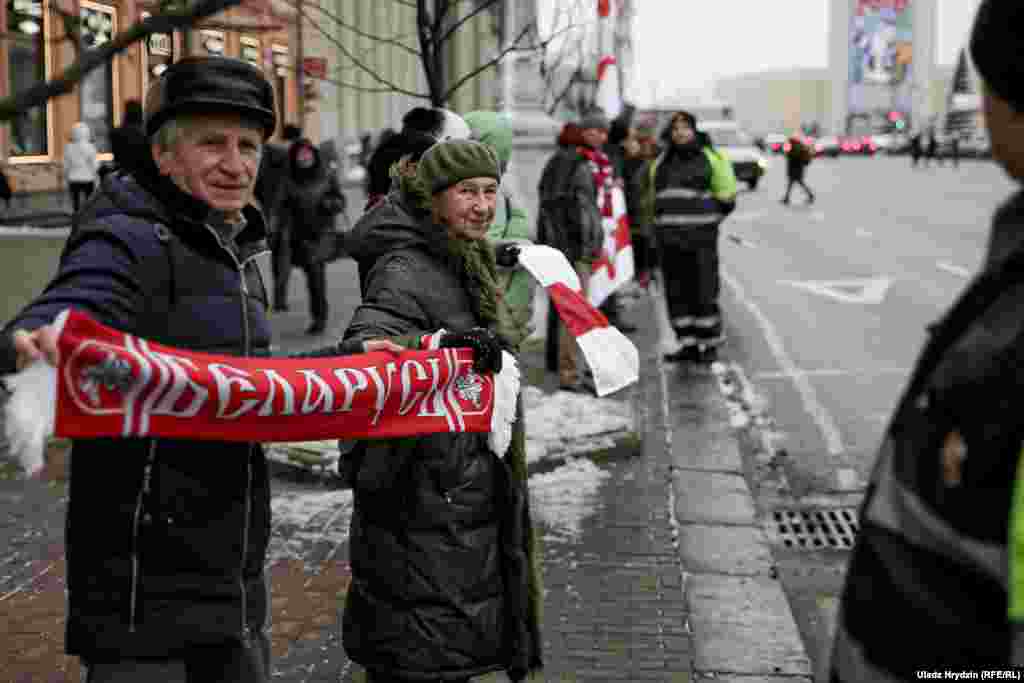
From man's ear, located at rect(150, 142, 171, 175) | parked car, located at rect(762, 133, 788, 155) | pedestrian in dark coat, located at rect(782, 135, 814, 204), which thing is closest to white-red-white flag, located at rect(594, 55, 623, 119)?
man's ear, located at rect(150, 142, 171, 175)

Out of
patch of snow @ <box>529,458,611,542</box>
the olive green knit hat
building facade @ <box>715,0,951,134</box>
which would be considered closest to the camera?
the olive green knit hat

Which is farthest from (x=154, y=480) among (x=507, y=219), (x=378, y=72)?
(x=378, y=72)

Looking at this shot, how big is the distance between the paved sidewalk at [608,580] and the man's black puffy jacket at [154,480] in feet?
5.98

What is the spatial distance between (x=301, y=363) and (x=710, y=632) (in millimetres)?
2517

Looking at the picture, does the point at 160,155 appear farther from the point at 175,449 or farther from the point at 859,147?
the point at 859,147

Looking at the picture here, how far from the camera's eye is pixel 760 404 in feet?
34.5

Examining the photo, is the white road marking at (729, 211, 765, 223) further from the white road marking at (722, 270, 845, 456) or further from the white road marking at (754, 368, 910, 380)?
the white road marking at (754, 368, 910, 380)

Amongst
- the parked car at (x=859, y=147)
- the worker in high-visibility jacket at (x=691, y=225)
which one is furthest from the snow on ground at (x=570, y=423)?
the parked car at (x=859, y=147)

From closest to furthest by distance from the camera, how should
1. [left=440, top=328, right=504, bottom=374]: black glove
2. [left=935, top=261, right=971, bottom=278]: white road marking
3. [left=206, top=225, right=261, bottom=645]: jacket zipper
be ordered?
[left=206, top=225, right=261, bottom=645]: jacket zipper → [left=440, top=328, right=504, bottom=374]: black glove → [left=935, top=261, right=971, bottom=278]: white road marking

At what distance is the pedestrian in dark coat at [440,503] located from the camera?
12.3 feet

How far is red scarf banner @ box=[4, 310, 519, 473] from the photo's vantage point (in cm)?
270

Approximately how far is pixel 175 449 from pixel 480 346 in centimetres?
102

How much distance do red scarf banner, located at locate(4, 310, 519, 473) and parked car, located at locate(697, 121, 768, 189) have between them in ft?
122

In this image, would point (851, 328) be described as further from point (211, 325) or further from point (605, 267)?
point (211, 325)
